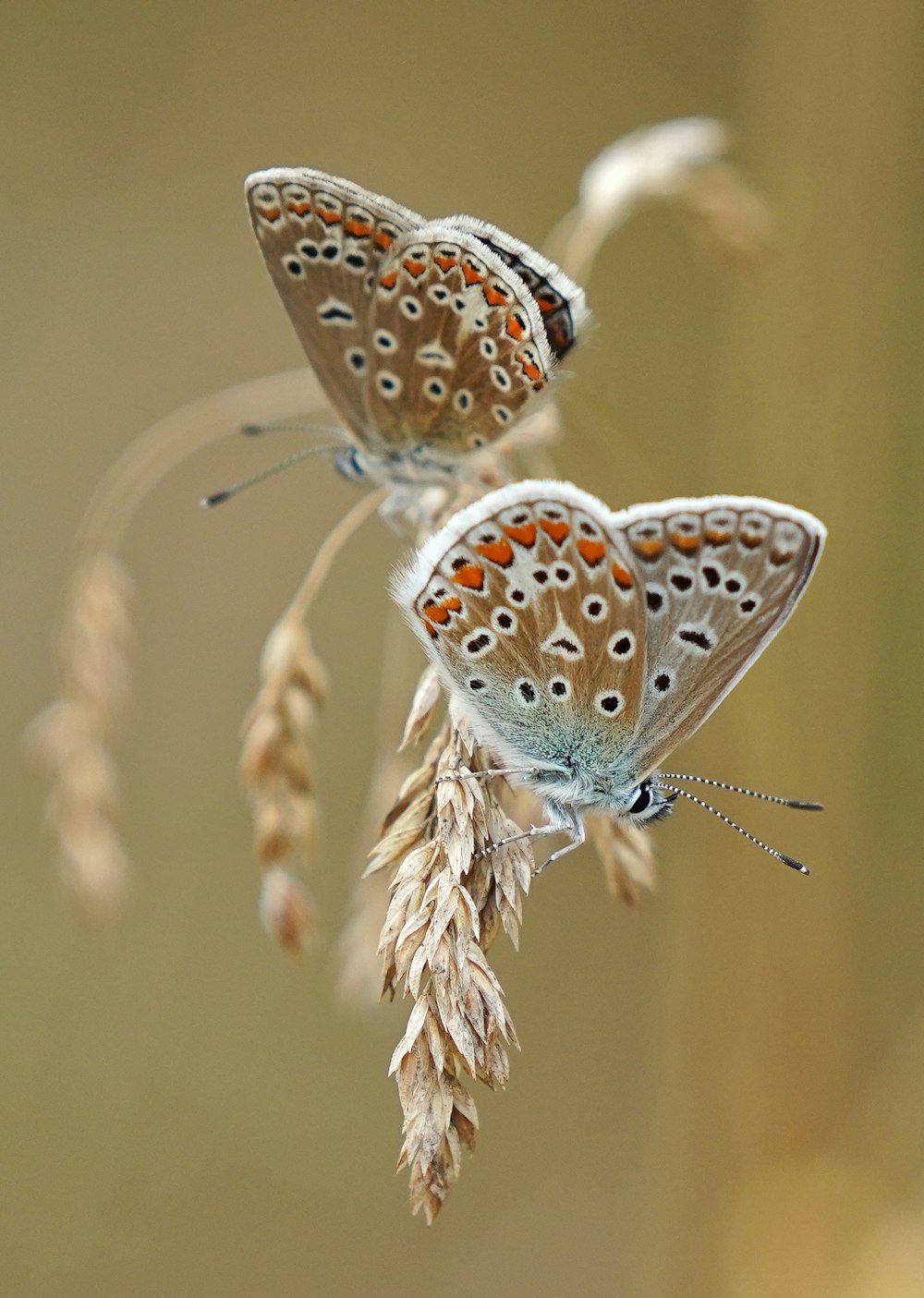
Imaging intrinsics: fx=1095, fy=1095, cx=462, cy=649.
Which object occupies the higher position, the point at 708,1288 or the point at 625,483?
the point at 625,483

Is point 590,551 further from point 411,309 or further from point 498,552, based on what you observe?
point 411,309

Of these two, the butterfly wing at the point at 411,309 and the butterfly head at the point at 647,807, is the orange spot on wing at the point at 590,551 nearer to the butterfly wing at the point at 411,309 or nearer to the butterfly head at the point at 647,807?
the butterfly wing at the point at 411,309

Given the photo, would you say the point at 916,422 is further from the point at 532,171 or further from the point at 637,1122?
the point at 637,1122

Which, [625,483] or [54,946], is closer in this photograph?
[625,483]

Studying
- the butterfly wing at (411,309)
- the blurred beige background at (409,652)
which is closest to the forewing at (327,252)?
the butterfly wing at (411,309)

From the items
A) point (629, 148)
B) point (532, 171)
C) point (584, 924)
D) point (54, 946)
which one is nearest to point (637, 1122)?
point (584, 924)

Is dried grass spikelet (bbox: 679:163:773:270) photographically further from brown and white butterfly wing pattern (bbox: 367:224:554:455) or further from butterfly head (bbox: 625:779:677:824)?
butterfly head (bbox: 625:779:677:824)

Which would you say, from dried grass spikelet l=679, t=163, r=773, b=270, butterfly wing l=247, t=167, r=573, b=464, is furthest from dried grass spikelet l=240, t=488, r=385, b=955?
dried grass spikelet l=679, t=163, r=773, b=270
